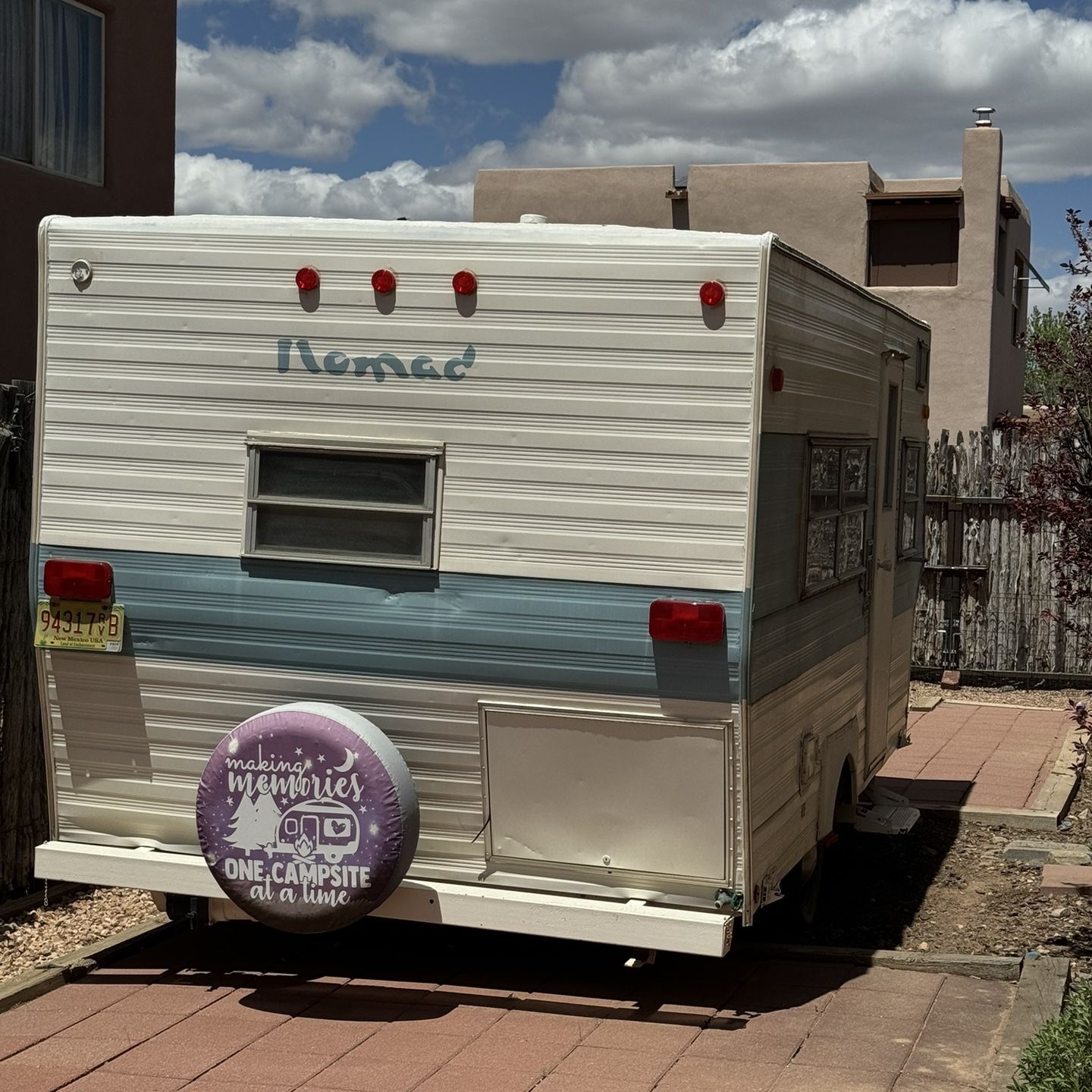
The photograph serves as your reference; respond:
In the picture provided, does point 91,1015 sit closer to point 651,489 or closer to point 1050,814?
point 651,489

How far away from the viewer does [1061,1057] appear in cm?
474

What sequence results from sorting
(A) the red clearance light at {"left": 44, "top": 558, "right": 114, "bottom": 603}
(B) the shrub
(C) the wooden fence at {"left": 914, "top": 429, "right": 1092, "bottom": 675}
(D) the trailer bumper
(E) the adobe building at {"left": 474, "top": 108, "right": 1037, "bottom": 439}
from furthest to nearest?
(E) the adobe building at {"left": 474, "top": 108, "right": 1037, "bottom": 439} → (C) the wooden fence at {"left": 914, "top": 429, "right": 1092, "bottom": 675} → (A) the red clearance light at {"left": 44, "top": 558, "right": 114, "bottom": 603} → (D) the trailer bumper → (B) the shrub

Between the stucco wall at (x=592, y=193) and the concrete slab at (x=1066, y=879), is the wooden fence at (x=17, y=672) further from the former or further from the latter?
the stucco wall at (x=592, y=193)

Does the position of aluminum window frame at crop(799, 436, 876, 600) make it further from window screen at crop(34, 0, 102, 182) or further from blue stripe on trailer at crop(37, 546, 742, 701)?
window screen at crop(34, 0, 102, 182)

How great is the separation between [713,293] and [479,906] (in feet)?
7.64

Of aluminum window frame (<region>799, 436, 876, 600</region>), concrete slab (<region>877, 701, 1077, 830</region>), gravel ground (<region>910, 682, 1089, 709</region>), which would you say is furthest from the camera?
gravel ground (<region>910, 682, 1089, 709</region>)

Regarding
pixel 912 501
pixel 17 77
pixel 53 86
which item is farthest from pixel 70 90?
pixel 912 501

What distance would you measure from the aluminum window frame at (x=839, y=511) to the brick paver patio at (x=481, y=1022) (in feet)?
5.19

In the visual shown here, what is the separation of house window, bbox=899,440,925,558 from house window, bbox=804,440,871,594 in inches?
57.6

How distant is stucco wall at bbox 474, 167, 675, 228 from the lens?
82.1ft

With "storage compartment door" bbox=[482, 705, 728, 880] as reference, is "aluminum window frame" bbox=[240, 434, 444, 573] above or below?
above

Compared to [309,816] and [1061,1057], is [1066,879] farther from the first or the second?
[309,816]

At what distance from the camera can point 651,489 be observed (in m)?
5.45

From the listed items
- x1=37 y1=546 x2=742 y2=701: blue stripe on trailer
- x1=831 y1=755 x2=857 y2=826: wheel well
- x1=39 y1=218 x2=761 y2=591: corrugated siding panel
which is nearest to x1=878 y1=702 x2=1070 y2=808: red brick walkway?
x1=831 y1=755 x2=857 y2=826: wheel well
